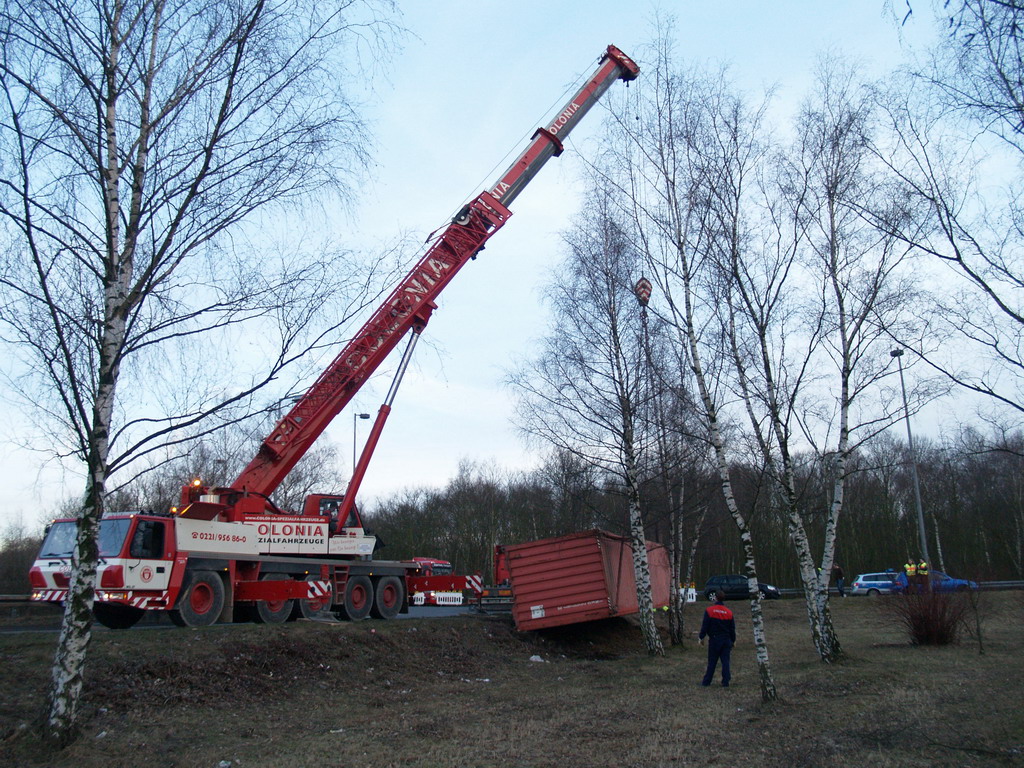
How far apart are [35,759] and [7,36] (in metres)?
6.54

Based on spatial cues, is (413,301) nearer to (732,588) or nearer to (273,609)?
(273,609)

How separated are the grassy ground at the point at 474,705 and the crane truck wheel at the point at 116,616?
2186 mm

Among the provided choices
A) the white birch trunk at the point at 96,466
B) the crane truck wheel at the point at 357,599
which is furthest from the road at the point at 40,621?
the white birch trunk at the point at 96,466

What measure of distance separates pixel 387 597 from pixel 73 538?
7.26m

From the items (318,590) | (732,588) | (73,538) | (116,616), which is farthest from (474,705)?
(732,588)

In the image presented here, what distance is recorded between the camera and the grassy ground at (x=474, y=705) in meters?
6.87

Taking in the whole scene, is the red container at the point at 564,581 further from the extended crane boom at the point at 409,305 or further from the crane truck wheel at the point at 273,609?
the crane truck wheel at the point at 273,609

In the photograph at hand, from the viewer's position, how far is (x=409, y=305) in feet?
48.9

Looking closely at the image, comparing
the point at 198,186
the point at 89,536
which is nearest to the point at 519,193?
the point at 198,186

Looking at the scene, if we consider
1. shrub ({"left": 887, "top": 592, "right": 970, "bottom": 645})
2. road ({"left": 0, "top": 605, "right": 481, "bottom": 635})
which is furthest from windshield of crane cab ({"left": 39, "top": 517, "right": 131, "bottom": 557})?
shrub ({"left": 887, "top": 592, "right": 970, "bottom": 645})

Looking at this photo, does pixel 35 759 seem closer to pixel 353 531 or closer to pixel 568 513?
pixel 353 531

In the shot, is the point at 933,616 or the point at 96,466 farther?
the point at 933,616

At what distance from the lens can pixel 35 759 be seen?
Answer: 6.38 metres

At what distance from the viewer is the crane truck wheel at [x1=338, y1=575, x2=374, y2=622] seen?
16188 millimetres
